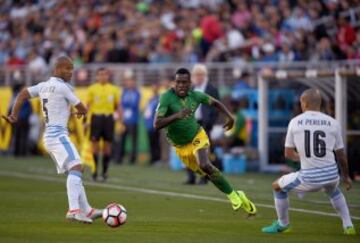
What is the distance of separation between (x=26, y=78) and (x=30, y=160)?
14.6 ft

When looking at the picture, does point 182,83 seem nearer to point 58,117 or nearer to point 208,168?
point 208,168

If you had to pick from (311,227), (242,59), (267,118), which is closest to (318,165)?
(311,227)

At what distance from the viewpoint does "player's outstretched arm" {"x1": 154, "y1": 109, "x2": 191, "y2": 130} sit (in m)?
14.5

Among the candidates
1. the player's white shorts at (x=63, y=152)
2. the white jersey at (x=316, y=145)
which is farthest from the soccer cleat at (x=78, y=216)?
the white jersey at (x=316, y=145)

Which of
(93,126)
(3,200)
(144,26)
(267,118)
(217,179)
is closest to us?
(217,179)

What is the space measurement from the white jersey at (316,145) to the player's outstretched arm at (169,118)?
218cm

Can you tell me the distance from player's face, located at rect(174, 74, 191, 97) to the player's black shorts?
21.9 ft

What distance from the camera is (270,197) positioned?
18.5 m

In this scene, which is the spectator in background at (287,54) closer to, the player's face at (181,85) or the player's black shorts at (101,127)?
the player's black shorts at (101,127)

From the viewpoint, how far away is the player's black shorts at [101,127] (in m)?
21.9

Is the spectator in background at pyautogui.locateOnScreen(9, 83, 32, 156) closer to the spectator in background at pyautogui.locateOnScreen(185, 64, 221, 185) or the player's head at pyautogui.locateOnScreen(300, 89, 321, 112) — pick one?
the spectator in background at pyautogui.locateOnScreen(185, 64, 221, 185)

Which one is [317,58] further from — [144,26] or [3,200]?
[3,200]

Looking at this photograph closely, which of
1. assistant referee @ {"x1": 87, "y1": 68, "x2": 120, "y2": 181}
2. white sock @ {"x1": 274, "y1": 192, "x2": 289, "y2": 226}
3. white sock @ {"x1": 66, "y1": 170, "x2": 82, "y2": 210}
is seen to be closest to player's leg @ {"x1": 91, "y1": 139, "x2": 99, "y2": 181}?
assistant referee @ {"x1": 87, "y1": 68, "x2": 120, "y2": 181}

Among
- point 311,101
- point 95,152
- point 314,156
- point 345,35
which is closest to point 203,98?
point 311,101
